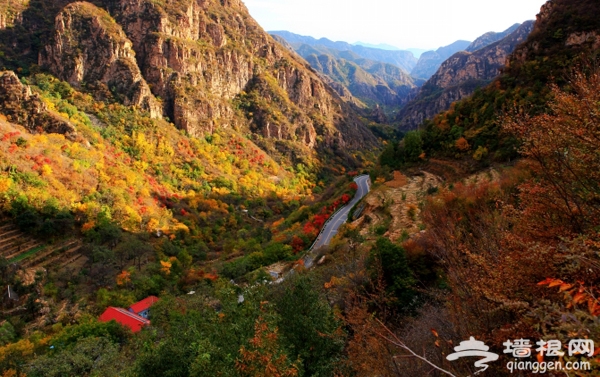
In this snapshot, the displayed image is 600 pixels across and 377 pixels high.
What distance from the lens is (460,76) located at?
6683 inches

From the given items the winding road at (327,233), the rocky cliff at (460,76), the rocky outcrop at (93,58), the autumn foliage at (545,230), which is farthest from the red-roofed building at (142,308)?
the rocky cliff at (460,76)

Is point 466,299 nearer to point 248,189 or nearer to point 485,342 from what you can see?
point 485,342

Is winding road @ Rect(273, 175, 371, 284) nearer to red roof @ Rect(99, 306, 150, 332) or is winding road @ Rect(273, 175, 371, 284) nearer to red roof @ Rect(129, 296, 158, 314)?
red roof @ Rect(99, 306, 150, 332)

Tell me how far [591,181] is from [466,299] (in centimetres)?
234

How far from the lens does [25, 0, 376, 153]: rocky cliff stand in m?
64.7

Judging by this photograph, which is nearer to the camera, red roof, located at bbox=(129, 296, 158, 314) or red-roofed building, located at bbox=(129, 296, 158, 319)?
red-roofed building, located at bbox=(129, 296, 158, 319)

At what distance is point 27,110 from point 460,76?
18308 cm

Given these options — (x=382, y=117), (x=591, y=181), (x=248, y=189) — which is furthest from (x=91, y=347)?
(x=382, y=117)

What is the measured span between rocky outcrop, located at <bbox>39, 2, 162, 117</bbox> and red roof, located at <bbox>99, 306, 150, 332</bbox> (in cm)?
5106

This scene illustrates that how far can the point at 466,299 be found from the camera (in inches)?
185

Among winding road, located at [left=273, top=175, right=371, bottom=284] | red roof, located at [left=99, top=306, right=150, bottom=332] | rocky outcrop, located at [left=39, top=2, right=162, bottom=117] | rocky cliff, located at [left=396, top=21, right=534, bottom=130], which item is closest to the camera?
red roof, located at [left=99, top=306, right=150, bottom=332]

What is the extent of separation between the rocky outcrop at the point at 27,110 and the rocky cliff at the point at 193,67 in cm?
1684

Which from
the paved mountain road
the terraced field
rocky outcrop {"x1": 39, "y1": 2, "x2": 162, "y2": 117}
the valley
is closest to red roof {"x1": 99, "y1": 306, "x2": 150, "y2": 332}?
the valley

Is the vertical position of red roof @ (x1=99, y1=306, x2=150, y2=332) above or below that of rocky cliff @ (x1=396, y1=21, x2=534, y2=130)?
below
